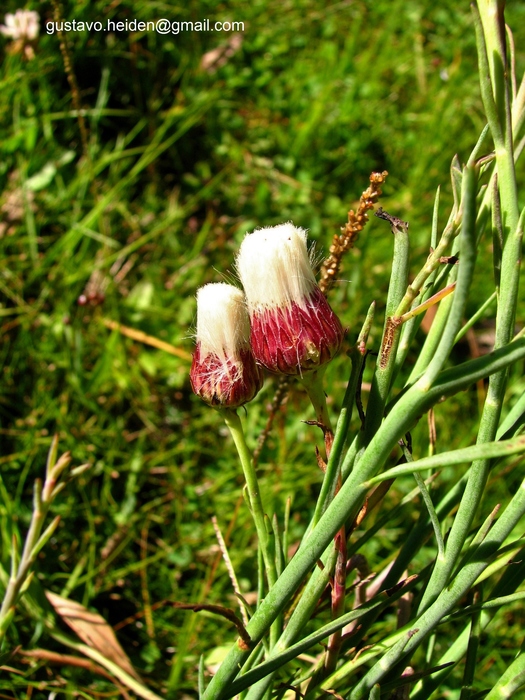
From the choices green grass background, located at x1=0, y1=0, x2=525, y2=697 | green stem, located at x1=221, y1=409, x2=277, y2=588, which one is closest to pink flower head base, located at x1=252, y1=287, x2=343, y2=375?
green stem, located at x1=221, y1=409, x2=277, y2=588

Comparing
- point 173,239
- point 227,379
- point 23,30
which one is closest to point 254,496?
point 227,379

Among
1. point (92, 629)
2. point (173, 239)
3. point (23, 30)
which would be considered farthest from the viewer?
point (173, 239)

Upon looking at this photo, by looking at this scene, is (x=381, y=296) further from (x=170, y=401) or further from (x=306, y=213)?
(x=170, y=401)

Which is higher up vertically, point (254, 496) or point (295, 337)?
point (295, 337)

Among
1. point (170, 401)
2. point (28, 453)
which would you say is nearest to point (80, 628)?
point (28, 453)

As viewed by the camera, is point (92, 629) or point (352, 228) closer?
point (352, 228)

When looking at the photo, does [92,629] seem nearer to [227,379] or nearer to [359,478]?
[227,379]
